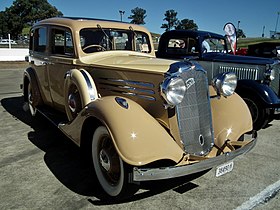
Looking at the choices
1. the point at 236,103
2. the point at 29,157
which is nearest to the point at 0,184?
the point at 29,157

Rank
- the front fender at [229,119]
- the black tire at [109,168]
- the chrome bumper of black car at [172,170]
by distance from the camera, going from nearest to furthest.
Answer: the chrome bumper of black car at [172,170] → the black tire at [109,168] → the front fender at [229,119]

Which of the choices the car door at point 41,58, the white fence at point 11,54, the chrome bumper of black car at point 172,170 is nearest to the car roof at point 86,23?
the car door at point 41,58

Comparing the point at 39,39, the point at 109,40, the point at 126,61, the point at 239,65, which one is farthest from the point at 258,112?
the point at 39,39

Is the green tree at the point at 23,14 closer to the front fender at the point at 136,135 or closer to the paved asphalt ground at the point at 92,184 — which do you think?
the paved asphalt ground at the point at 92,184

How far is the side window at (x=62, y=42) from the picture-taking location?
428 cm

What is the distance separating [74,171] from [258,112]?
3.51 meters

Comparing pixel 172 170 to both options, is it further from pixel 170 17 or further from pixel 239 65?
pixel 170 17

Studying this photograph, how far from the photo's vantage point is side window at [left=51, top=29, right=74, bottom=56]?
4.28 metres

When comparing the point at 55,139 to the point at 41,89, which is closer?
the point at 55,139

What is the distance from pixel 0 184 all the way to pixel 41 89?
8.06 feet

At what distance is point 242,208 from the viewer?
2773 mm

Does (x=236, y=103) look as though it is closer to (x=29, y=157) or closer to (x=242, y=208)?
(x=242, y=208)

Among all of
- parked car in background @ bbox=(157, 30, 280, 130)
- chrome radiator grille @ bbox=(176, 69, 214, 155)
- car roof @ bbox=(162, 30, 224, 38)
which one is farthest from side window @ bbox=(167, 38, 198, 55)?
chrome radiator grille @ bbox=(176, 69, 214, 155)

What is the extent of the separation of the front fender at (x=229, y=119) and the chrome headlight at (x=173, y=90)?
857 mm
